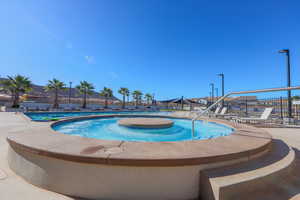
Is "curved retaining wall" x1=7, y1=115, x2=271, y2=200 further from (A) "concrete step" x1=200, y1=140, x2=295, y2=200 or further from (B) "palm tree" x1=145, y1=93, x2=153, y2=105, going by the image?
(B) "palm tree" x1=145, y1=93, x2=153, y2=105

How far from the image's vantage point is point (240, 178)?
177 centimetres

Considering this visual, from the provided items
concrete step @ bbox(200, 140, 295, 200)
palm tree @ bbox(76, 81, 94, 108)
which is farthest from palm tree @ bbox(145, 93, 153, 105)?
concrete step @ bbox(200, 140, 295, 200)

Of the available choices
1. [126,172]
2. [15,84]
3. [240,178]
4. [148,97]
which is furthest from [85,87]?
[240,178]

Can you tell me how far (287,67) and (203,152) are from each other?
1100cm

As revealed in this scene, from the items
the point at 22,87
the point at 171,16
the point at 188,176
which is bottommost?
the point at 188,176

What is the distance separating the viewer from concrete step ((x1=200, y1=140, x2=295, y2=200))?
5.33 feet

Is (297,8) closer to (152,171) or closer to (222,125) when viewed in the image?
(222,125)

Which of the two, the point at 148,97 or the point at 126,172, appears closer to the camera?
the point at 126,172

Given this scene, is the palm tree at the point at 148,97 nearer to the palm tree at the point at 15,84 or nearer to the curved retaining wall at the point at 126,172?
the palm tree at the point at 15,84

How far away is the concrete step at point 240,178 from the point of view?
162 cm

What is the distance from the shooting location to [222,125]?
21.8ft

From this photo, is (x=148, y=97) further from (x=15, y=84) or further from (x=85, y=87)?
(x=15, y=84)

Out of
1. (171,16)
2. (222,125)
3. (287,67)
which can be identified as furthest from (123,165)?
(171,16)

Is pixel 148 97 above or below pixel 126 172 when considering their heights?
above
